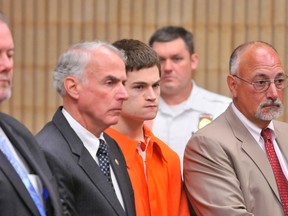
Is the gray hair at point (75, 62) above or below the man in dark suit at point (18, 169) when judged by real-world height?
above

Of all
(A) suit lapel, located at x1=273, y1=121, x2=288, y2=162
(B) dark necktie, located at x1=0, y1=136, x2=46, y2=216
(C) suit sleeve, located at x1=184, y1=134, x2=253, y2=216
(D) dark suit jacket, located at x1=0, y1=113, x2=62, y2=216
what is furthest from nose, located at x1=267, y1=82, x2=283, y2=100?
(B) dark necktie, located at x1=0, y1=136, x2=46, y2=216

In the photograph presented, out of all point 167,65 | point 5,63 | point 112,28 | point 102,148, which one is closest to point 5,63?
point 5,63

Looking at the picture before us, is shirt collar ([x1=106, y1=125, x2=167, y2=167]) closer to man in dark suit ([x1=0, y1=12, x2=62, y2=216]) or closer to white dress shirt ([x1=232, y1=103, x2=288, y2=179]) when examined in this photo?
white dress shirt ([x1=232, y1=103, x2=288, y2=179])

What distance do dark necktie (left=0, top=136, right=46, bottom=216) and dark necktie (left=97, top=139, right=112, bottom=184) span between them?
720mm

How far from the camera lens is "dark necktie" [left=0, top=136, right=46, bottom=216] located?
4.73m

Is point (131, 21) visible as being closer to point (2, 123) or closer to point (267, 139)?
point (267, 139)

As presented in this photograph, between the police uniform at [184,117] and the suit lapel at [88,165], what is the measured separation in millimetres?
1920

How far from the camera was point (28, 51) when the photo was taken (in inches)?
369

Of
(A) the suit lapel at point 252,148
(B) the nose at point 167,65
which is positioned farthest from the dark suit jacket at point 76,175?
(B) the nose at point 167,65

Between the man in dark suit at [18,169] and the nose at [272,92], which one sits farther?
the nose at [272,92]

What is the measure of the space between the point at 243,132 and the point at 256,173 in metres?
0.29

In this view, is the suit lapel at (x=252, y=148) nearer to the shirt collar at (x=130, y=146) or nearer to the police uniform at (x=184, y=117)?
the shirt collar at (x=130, y=146)

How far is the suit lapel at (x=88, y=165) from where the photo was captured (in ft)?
17.3

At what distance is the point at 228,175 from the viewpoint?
5.80 meters
